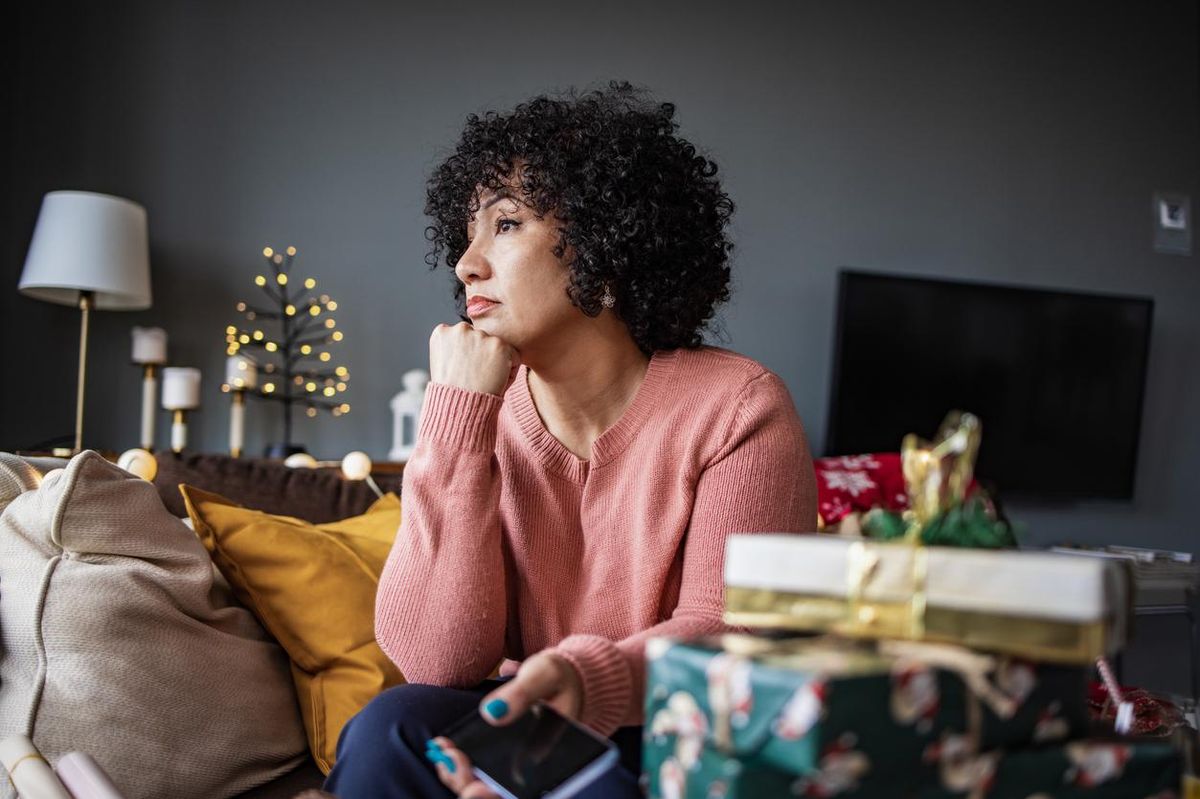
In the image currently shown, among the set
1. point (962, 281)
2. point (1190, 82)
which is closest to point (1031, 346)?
point (962, 281)

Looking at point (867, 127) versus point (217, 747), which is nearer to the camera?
point (217, 747)

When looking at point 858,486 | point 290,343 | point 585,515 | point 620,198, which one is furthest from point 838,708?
point 290,343

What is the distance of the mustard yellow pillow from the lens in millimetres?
1341

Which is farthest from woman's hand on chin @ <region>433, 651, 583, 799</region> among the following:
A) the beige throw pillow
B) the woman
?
the beige throw pillow

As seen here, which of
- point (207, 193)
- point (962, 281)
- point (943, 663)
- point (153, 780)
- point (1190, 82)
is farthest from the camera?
point (1190, 82)

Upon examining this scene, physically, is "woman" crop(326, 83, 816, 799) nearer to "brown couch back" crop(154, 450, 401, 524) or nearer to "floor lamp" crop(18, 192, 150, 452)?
"brown couch back" crop(154, 450, 401, 524)

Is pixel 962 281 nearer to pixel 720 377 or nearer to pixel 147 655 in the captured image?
pixel 720 377

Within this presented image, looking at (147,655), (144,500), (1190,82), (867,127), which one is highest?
(1190,82)

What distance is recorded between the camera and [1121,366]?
12.8 ft

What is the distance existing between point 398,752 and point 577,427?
49 centimetres

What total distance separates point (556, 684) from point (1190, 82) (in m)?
4.48

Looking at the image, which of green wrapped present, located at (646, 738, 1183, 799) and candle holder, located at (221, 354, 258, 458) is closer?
green wrapped present, located at (646, 738, 1183, 799)

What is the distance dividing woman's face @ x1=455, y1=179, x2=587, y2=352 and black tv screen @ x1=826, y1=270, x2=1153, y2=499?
98.1 inches

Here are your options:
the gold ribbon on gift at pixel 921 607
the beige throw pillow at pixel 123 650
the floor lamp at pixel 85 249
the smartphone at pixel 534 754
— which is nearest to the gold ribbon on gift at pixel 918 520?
the gold ribbon on gift at pixel 921 607
